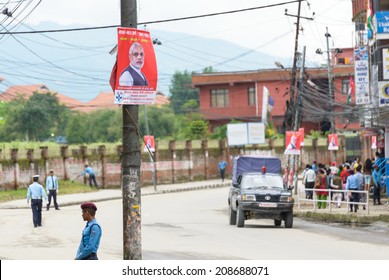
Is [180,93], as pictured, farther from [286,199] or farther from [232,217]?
[286,199]

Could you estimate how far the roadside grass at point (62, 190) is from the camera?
5738 centimetres

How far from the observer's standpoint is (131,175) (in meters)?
17.4

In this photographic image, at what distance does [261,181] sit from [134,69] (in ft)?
53.4

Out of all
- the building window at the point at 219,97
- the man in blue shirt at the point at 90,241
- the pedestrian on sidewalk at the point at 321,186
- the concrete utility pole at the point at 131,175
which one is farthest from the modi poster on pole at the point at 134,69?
the building window at the point at 219,97

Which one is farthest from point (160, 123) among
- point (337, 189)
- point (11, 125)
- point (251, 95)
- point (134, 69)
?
point (134, 69)

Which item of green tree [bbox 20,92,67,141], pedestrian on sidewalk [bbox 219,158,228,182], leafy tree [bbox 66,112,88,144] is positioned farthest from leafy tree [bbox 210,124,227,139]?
leafy tree [bbox 66,112,88,144]

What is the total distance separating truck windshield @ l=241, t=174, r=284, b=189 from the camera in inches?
1273

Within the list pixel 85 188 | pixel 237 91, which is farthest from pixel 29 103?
pixel 85 188

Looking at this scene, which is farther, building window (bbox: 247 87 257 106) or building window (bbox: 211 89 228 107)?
building window (bbox: 211 89 228 107)

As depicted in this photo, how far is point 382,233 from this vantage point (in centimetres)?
2931

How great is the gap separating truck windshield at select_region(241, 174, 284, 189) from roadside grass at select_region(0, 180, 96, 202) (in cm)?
2640

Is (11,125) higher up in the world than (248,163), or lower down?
higher up

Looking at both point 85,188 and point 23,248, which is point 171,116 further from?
point 23,248

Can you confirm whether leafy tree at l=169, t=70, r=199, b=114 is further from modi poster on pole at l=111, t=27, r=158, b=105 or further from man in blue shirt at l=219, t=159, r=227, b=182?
modi poster on pole at l=111, t=27, r=158, b=105
